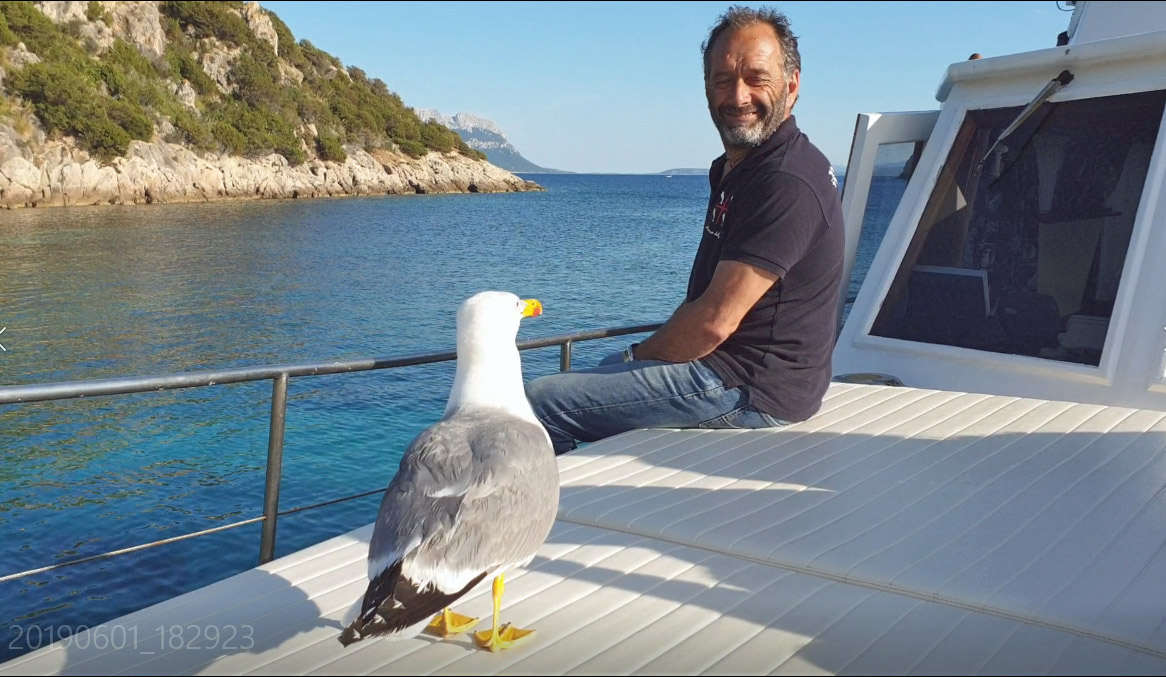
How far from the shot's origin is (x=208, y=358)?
56.5 ft

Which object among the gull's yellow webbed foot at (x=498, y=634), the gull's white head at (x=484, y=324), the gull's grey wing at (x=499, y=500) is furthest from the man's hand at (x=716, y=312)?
the gull's yellow webbed foot at (x=498, y=634)

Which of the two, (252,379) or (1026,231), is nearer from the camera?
(252,379)

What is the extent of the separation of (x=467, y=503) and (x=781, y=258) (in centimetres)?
196

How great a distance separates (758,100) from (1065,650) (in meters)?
2.57

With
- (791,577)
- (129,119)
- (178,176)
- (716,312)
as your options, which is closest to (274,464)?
(716,312)

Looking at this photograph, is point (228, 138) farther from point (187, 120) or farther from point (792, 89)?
point (792, 89)

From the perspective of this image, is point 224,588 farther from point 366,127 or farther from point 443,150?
point 443,150

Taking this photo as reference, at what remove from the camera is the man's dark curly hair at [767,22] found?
4.23 metres

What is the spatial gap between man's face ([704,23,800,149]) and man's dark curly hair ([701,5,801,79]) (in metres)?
0.03

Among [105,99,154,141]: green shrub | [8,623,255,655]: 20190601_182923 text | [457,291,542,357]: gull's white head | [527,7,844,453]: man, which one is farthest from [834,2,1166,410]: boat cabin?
[105,99,154,141]: green shrub

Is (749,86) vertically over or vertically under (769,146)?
Result: over

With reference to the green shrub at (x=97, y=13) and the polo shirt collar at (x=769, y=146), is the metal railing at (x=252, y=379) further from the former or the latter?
the green shrub at (x=97, y=13)

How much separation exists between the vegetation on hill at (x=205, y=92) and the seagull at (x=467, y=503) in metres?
55.0

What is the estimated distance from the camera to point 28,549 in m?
9.29
